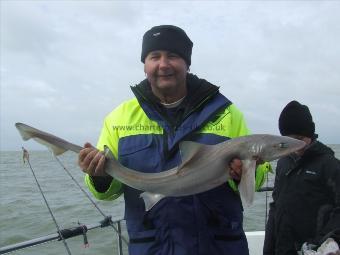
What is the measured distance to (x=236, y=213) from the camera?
3.53 metres

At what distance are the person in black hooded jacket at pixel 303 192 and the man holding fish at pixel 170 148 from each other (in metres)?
1.65

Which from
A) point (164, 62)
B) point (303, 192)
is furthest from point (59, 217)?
point (164, 62)

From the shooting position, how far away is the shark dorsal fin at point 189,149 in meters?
3.32

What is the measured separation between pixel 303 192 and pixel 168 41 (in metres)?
2.70

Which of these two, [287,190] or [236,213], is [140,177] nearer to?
[236,213]

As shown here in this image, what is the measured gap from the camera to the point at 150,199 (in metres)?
3.42

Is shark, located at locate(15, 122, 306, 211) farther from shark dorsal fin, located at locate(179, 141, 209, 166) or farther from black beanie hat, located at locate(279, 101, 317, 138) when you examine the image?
black beanie hat, located at locate(279, 101, 317, 138)

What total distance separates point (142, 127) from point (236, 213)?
3.35ft

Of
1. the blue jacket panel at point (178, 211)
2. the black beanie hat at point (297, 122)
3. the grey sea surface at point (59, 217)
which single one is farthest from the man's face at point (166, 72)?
the grey sea surface at point (59, 217)

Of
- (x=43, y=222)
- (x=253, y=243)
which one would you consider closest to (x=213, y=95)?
(x=253, y=243)

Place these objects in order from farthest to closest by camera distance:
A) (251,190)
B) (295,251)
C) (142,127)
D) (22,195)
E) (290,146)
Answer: (22,195) < (295,251) < (142,127) < (290,146) < (251,190)

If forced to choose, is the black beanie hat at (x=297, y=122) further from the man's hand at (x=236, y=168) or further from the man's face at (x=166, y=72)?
the man's hand at (x=236, y=168)

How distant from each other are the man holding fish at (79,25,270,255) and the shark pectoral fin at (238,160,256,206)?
66mm

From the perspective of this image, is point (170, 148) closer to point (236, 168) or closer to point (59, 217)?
point (236, 168)
